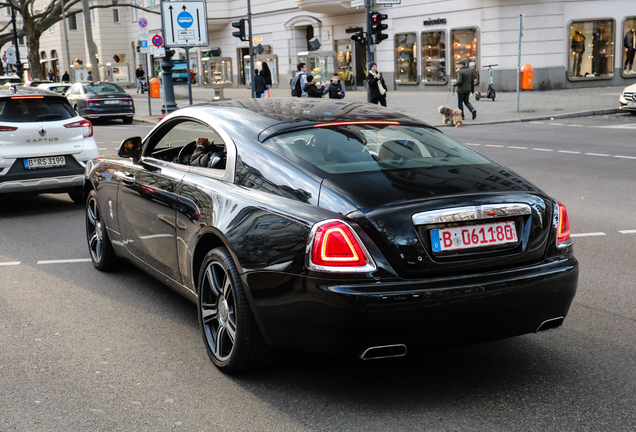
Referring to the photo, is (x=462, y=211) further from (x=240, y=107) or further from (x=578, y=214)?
(x=578, y=214)

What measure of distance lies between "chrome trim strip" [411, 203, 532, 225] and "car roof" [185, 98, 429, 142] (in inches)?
42.8

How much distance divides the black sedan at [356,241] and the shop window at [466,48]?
28.7 meters

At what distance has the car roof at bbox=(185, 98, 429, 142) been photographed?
4.22m

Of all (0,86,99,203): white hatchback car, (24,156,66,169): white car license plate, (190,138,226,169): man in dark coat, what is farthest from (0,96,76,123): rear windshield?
(190,138,226,169): man in dark coat

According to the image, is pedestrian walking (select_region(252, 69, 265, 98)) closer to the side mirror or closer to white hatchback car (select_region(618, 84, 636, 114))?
white hatchback car (select_region(618, 84, 636, 114))

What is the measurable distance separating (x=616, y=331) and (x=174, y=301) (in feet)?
9.60

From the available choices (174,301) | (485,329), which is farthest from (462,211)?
(174,301)

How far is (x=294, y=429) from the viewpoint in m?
3.28

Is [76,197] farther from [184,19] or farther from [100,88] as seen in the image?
[100,88]

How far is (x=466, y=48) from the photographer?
32719 millimetres

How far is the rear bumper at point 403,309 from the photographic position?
328cm

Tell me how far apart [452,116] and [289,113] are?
16879 millimetres

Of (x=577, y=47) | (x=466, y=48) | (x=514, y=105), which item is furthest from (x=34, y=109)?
(x=577, y=47)

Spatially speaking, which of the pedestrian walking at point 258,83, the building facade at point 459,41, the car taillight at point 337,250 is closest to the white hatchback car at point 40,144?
the car taillight at point 337,250
